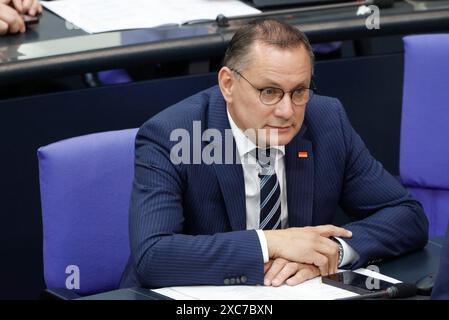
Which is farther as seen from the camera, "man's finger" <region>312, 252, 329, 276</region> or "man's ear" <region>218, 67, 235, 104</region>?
"man's ear" <region>218, 67, 235, 104</region>

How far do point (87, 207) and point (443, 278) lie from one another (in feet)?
3.85

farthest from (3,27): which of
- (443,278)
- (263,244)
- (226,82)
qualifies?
(443,278)

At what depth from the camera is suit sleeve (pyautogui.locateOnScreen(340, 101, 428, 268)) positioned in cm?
266

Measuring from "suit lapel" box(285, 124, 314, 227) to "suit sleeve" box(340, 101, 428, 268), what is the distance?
121 mm

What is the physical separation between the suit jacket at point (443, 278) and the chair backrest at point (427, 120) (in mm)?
1438

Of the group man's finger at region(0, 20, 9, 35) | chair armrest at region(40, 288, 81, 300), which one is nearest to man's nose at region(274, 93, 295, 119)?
chair armrest at region(40, 288, 81, 300)

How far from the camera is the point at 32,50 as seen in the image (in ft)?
11.3

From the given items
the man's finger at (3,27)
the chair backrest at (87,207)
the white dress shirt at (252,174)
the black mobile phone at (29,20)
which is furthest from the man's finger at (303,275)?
the black mobile phone at (29,20)

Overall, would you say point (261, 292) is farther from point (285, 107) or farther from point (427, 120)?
point (427, 120)

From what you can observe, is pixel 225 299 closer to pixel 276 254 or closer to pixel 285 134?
pixel 276 254

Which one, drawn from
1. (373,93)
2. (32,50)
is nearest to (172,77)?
(32,50)

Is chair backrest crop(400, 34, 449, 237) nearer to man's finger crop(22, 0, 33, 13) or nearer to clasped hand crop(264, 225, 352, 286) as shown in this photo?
clasped hand crop(264, 225, 352, 286)

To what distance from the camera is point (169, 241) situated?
251cm

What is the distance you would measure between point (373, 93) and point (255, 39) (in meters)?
1.37
